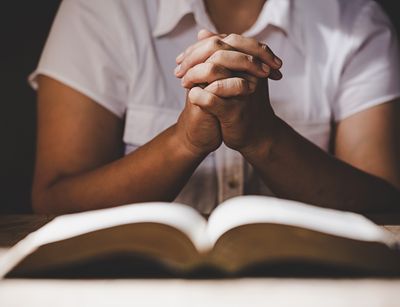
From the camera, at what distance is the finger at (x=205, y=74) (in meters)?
0.78

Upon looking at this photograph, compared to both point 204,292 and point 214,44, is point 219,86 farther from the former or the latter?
point 204,292

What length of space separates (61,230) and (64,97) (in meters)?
0.50

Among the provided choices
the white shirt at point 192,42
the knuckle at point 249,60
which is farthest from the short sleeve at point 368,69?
the knuckle at point 249,60

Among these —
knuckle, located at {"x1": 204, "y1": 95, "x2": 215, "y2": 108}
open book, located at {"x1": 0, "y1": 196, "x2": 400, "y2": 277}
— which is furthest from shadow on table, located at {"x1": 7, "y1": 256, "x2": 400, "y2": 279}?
knuckle, located at {"x1": 204, "y1": 95, "x2": 215, "y2": 108}

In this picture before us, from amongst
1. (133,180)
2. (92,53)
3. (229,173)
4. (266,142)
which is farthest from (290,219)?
(92,53)

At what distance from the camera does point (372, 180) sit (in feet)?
3.35

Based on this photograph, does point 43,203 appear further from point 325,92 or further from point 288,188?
point 325,92

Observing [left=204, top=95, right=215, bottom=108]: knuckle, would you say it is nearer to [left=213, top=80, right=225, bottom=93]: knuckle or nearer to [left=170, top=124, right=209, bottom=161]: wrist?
[left=213, top=80, right=225, bottom=93]: knuckle

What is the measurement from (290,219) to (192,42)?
663 mm

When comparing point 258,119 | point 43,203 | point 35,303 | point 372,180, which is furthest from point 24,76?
point 35,303

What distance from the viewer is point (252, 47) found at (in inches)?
31.7

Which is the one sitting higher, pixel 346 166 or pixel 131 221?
pixel 131 221

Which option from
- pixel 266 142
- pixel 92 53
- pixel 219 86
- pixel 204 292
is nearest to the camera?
pixel 204 292

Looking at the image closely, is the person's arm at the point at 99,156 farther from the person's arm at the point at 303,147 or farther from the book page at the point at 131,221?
the book page at the point at 131,221
